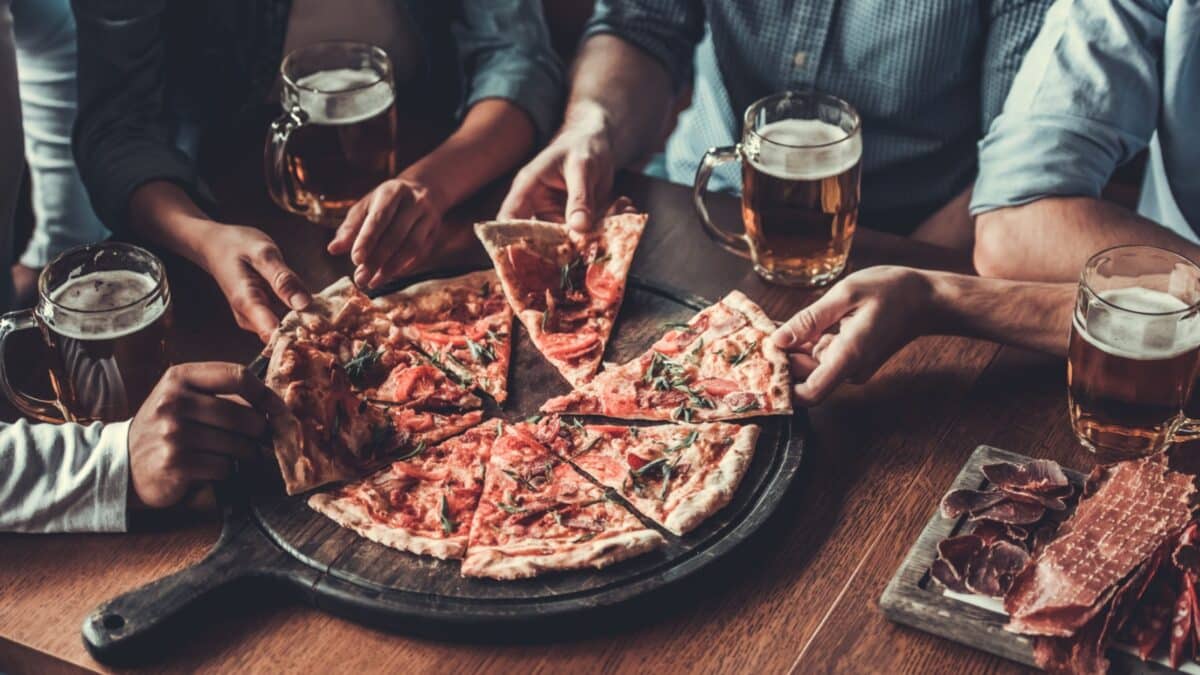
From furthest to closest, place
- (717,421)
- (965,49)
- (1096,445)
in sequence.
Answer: (965,49)
(717,421)
(1096,445)

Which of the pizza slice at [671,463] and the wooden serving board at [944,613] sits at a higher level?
the wooden serving board at [944,613]

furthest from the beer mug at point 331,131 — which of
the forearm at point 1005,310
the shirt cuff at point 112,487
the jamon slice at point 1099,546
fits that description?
the jamon slice at point 1099,546

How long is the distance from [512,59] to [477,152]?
1.27 ft

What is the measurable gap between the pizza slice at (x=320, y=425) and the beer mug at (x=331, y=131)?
0.51m

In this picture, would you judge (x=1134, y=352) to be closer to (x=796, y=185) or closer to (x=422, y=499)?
(x=796, y=185)

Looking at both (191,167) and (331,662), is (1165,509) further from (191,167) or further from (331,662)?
(191,167)

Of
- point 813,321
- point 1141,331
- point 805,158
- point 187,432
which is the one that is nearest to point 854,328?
point 813,321

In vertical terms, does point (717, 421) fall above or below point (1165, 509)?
below

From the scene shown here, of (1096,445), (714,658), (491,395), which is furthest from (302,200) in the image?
(1096,445)

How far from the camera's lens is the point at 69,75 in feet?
10.1

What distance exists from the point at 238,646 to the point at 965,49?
7.02ft

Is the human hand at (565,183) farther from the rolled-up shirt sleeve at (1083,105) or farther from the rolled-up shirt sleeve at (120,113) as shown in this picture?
the rolled-up shirt sleeve at (1083,105)

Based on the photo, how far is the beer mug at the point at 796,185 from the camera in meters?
2.35

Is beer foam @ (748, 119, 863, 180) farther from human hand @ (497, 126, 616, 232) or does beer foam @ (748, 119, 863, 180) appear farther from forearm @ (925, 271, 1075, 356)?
human hand @ (497, 126, 616, 232)
